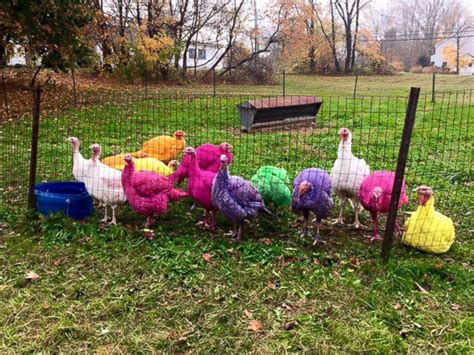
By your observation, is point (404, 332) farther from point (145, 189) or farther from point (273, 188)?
point (145, 189)

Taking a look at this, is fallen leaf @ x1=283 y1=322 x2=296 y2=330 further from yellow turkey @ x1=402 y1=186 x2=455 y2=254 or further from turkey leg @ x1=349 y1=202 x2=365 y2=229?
turkey leg @ x1=349 y1=202 x2=365 y2=229

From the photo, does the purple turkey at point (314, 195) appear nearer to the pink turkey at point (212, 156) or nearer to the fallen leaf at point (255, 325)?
the pink turkey at point (212, 156)

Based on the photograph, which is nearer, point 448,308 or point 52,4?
point 448,308

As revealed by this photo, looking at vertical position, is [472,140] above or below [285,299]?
above

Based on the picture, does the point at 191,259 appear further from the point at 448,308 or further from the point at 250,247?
the point at 448,308

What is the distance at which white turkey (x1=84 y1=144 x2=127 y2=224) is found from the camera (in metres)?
4.95

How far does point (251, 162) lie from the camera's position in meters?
7.74

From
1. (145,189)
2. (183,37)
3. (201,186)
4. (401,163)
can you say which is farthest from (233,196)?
(183,37)

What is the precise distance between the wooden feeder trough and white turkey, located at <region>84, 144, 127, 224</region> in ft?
22.7

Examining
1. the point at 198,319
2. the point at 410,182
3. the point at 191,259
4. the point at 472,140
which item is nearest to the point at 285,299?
the point at 198,319

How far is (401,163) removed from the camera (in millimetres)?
4086

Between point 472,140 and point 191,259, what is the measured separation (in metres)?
8.20

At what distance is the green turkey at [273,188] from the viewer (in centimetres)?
516

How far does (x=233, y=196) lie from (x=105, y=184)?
58.0 inches
